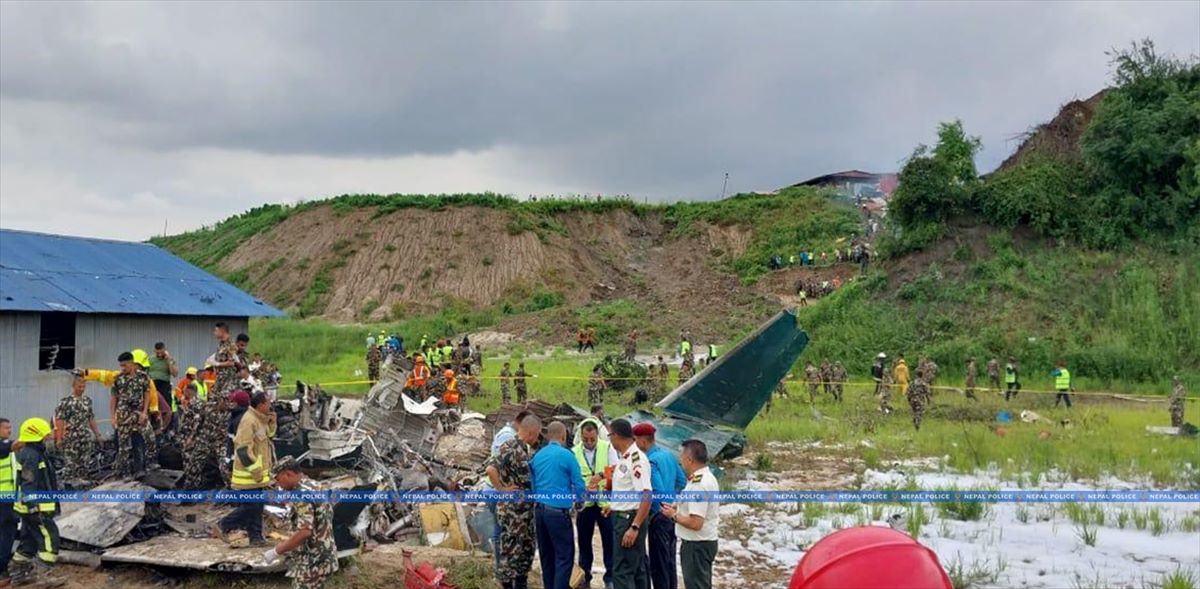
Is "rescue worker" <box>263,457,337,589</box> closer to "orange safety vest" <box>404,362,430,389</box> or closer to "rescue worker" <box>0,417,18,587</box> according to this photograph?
"rescue worker" <box>0,417,18,587</box>

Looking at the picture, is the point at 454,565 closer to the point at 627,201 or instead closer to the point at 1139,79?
the point at 1139,79

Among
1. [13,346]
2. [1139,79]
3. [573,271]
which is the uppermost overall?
[1139,79]

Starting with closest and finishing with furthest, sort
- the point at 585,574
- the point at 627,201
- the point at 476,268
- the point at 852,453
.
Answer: the point at 585,574 < the point at 852,453 < the point at 476,268 < the point at 627,201

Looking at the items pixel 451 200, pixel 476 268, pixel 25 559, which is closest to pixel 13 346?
pixel 25 559

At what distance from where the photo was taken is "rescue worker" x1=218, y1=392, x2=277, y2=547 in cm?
887

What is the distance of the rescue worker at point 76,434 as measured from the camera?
10.9 m

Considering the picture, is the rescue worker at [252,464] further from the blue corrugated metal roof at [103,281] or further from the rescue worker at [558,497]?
the blue corrugated metal roof at [103,281]

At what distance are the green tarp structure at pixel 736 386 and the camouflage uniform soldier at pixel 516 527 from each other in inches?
234

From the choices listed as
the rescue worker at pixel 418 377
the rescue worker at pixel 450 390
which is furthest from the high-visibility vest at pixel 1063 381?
the rescue worker at pixel 418 377

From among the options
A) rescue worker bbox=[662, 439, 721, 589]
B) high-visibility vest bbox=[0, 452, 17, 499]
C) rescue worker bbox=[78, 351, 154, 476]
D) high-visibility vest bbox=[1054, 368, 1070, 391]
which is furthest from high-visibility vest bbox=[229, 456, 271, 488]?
high-visibility vest bbox=[1054, 368, 1070, 391]

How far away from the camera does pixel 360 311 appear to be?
5328cm

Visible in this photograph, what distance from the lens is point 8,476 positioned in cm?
823

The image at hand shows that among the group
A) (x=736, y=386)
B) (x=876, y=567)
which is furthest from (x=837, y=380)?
(x=876, y=567)

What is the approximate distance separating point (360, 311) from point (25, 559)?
150ft
